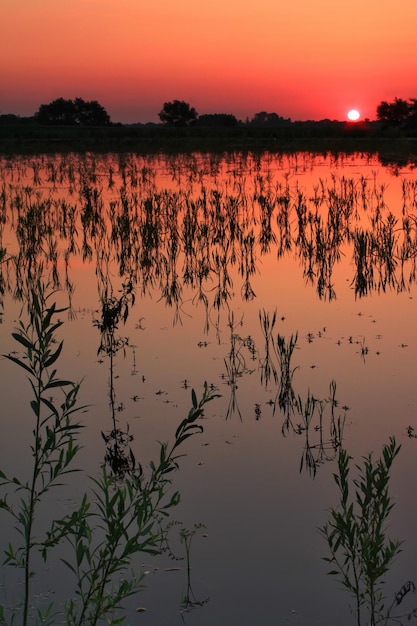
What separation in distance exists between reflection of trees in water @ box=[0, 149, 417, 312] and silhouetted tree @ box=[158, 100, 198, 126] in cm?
5709

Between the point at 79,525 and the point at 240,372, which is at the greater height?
the point at 79,525

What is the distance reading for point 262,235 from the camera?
1052 centimetres

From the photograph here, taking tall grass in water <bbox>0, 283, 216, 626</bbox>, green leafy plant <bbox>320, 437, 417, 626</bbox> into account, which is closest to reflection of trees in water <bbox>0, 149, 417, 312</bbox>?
tall grass in water <bbox>0, 283, 216, 626</bbox>

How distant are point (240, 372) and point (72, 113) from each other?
6664 centimetres

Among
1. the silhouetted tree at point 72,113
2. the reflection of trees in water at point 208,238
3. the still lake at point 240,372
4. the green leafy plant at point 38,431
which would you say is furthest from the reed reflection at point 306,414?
the silhouetted tree at point 72,113

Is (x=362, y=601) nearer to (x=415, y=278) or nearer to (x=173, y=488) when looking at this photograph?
(x=173, y=488)

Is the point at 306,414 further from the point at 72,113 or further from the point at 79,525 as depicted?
the point at 72,113

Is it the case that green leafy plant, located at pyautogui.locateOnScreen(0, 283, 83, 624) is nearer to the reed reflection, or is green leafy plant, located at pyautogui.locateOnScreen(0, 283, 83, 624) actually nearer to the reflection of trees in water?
the reed reflection

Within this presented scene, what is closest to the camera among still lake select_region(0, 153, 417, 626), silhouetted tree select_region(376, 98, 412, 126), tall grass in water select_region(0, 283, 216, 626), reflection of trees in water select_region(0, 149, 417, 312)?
tall grass in water select_region(0, 283, 216, 626)

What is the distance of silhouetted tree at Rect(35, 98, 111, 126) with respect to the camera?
223 ft

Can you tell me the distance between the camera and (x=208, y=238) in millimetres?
10250

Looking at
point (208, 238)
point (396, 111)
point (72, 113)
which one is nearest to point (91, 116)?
point (72, 113)

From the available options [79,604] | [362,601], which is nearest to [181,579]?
[79,604]

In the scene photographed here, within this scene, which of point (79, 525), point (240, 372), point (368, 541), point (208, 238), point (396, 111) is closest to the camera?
point (79, 525)
